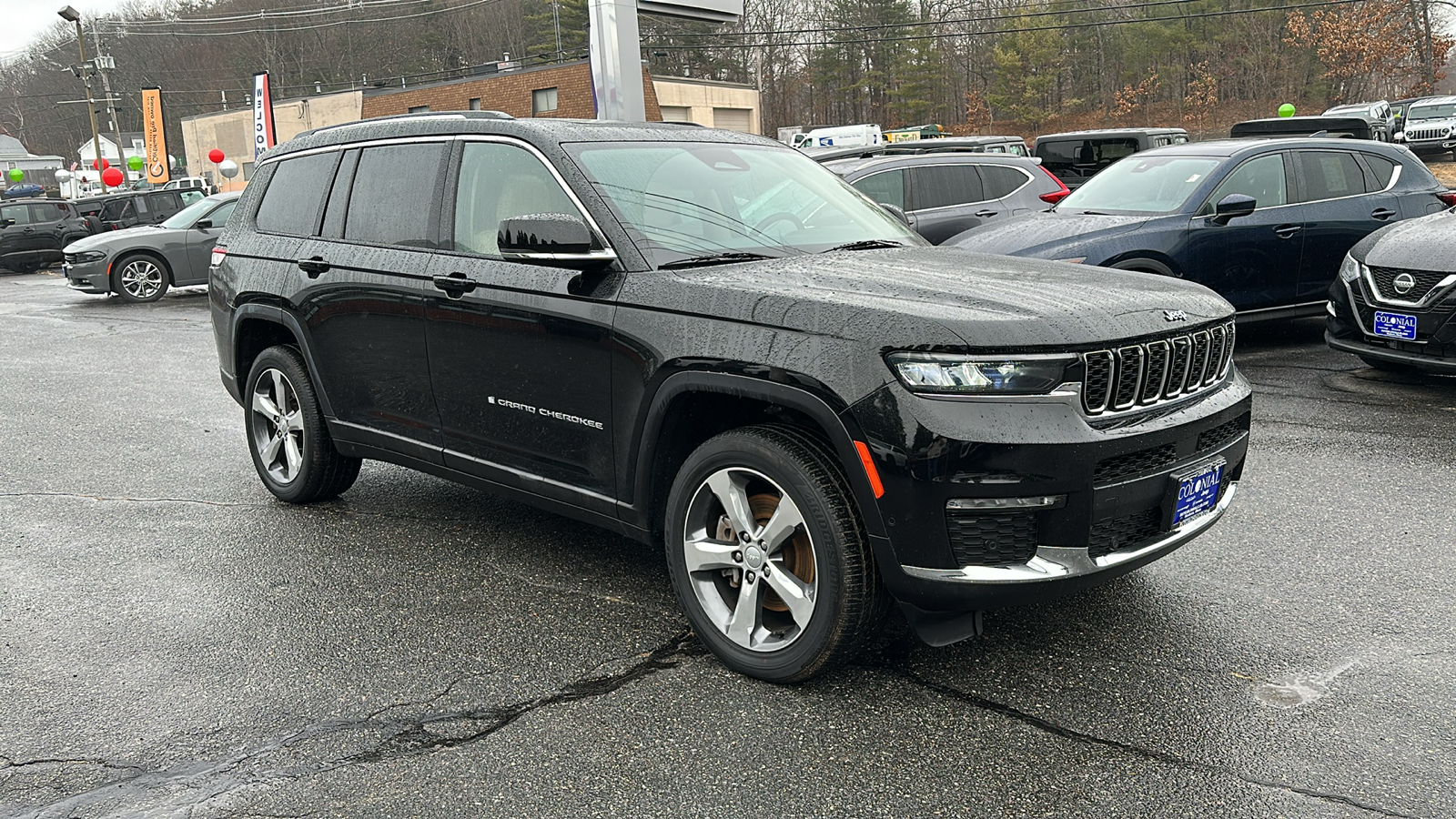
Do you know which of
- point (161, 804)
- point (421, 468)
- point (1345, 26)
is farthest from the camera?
point (1345, 26)

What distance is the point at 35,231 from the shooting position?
1070 inches

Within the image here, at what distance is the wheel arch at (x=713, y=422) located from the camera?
330 cm

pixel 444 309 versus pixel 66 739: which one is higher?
pixel 444 309

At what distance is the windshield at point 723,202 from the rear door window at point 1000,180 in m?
8.39

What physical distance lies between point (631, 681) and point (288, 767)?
41.5 inches

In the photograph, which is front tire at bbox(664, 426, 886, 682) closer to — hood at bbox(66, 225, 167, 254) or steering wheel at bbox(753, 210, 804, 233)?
steering wheel at bbox(753, 210, 804, 233)

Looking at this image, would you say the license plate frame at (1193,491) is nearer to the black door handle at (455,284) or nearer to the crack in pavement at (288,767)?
the crack in pavement at (288,767)

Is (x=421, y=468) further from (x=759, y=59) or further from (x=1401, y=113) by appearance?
(x=759, y=59)

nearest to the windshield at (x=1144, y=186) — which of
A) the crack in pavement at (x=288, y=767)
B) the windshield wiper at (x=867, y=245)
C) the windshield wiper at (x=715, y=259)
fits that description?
the windshield wiper at (x=867, y=245)

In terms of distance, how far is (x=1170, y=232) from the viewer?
8891 millimetres

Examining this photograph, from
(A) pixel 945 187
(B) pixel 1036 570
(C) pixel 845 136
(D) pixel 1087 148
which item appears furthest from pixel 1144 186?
(C) pixel 845 136

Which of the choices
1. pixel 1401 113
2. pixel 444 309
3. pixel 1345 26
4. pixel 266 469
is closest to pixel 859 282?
pixel 444 309

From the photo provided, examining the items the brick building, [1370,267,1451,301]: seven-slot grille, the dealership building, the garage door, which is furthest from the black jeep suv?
the garage door

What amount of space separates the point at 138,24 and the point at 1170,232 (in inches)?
3552
